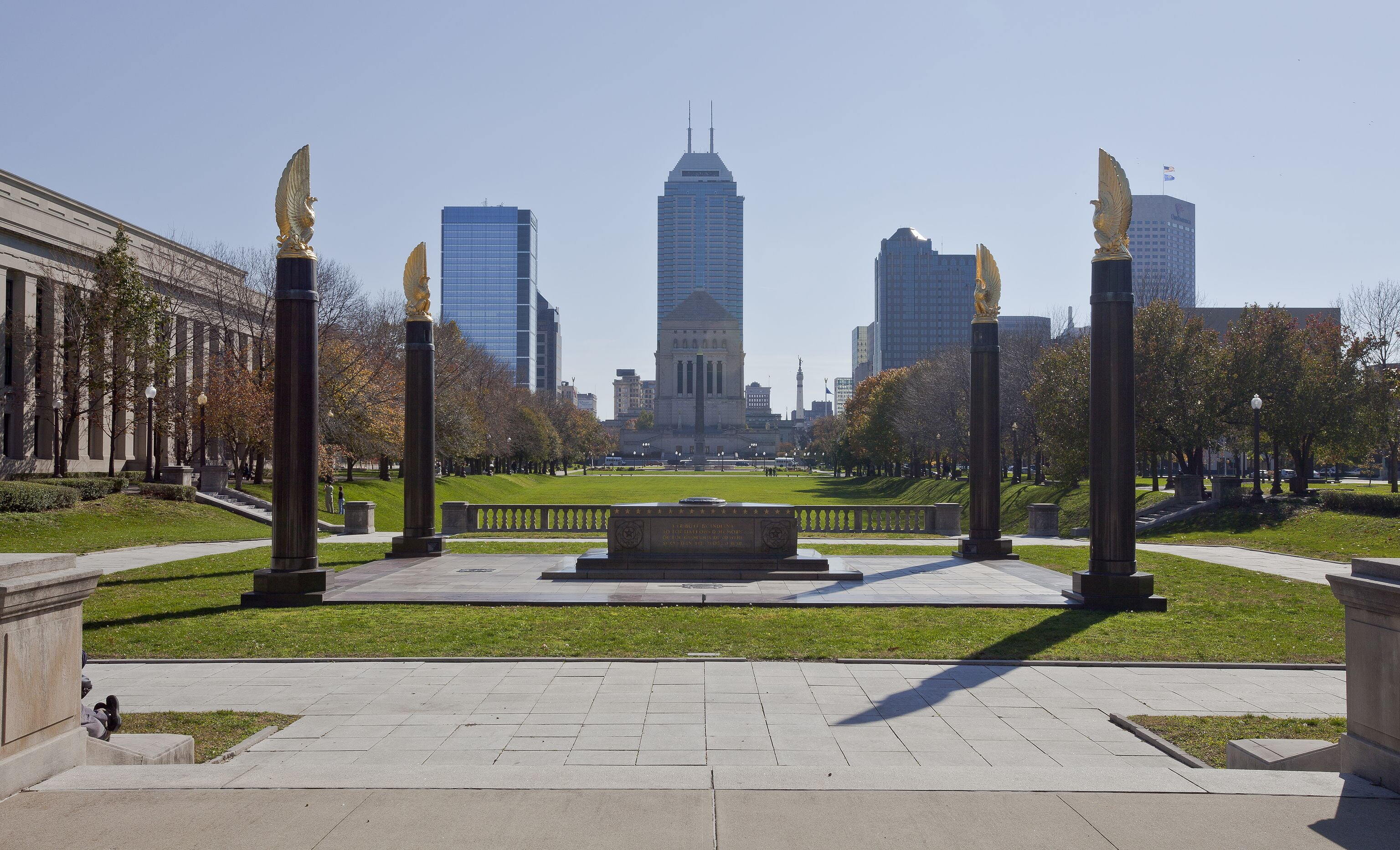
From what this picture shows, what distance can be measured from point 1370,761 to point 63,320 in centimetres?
5564

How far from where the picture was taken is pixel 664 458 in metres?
168

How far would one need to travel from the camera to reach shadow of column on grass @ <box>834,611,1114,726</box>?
9.06 metres

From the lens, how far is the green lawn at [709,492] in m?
46.2

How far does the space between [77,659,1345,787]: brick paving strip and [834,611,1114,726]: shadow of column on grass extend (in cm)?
4

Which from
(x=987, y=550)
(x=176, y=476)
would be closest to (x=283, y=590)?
(x=987, y=550)

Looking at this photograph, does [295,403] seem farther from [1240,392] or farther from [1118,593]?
[1240,392]

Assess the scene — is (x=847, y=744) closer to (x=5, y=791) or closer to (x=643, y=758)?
(x=643, y=758)

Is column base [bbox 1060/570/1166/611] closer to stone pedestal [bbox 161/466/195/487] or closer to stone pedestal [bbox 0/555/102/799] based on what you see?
stone pedestal [bbox 0/555/102/799]

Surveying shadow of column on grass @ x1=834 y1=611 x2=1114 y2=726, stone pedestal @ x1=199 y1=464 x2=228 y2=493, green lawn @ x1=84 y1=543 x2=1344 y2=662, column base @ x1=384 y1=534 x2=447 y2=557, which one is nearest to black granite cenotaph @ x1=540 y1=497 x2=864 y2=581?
green lawn @ x1=84 y1=543 x2=1344 y2=662

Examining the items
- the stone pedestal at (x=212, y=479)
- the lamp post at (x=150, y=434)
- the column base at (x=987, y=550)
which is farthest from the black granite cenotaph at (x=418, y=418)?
the stone pedestal at (x=212, y=479)

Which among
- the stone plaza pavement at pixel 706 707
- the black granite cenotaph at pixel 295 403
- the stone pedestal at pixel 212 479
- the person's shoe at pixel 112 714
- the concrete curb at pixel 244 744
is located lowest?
the stone plaza pavement at pixel 706 707

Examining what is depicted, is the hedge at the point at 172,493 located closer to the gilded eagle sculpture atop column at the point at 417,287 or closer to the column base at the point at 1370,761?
the gilded eagle sculpture atop column at the point at 417,287

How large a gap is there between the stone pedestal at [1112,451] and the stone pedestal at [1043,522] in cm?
1628

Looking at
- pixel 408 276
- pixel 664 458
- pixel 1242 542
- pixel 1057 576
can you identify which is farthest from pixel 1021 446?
pixel 664 458
